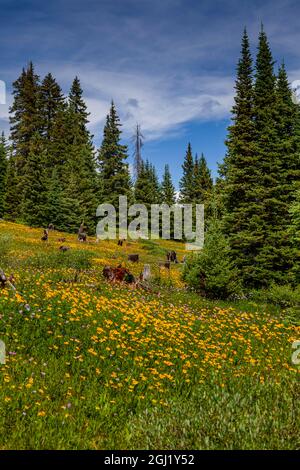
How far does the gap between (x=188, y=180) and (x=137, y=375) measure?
265 feet

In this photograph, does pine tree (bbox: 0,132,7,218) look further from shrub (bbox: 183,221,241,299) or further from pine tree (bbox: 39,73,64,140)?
shrub (bbox: 183,221,241,299)

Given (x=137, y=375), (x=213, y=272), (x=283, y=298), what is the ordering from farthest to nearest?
(x=283, y=298)
(x=213, y=272)
(x=137, y=375)

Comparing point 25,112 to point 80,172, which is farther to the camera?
point 25,112

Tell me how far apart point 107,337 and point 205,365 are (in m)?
2.33

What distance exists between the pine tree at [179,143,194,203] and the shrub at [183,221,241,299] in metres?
62.1

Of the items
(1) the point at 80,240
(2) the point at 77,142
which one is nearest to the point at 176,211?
(2) the point at 77,142

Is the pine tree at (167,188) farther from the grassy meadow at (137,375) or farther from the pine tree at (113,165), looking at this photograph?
the grassy meadow at (137,375)

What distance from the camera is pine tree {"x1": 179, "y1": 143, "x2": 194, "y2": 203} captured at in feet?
269

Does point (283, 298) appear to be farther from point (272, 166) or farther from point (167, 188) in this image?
point (167, 188)

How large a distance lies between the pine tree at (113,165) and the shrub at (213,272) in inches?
1458

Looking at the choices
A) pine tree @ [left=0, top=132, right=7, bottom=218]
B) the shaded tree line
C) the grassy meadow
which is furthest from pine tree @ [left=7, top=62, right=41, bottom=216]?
the grassy meadow

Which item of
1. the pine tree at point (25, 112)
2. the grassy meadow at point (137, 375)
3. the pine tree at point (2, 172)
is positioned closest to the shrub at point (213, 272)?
the grassy meadow at point (137, 375)

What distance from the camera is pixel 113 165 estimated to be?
56656 millimetres

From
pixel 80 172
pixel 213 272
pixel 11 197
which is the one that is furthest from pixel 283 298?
pixel 11 197
